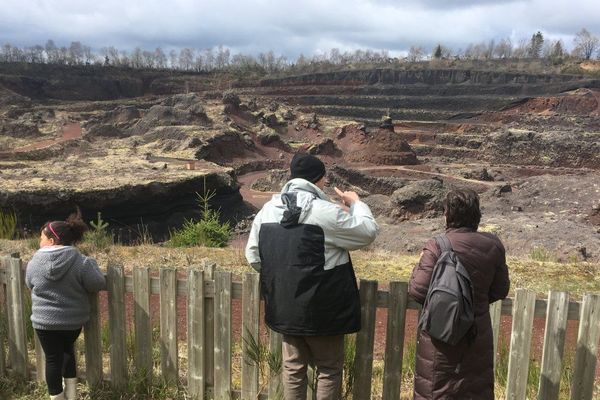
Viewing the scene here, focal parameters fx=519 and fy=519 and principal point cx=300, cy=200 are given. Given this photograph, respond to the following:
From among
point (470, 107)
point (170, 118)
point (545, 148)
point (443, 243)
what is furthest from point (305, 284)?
point (470, 107)

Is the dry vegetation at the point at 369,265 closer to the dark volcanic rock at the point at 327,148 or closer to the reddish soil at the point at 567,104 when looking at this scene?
the dark volcanic rock at the point at 327,148

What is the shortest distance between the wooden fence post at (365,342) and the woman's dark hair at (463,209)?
2.57 feet

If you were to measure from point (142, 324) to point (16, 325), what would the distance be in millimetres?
1135

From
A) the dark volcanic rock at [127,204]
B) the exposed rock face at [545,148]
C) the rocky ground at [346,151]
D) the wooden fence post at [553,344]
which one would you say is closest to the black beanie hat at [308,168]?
the wooden fence post at [553,344]

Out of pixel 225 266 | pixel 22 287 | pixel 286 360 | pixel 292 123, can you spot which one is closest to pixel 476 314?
pixel 286 360

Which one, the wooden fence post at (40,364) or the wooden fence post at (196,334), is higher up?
the wooden fence post at (196,334)

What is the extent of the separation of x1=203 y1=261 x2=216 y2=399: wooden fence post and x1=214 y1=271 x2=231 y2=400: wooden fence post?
2.1 inches

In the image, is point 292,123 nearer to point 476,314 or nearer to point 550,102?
point 550,102

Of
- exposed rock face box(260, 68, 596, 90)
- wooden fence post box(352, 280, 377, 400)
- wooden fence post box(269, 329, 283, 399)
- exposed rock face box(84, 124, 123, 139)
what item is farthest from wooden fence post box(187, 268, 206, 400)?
exposed rock face box(260, 68, 596, 90)

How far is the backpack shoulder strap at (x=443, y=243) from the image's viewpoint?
9.32 ft

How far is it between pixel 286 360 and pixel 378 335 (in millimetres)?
2311

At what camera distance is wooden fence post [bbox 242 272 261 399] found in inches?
143

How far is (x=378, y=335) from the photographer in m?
5.38

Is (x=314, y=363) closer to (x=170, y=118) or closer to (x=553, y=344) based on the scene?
(x=553, y=344)
